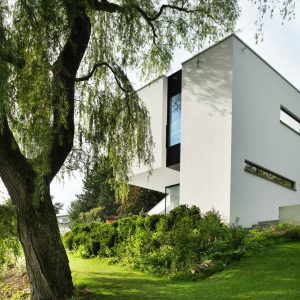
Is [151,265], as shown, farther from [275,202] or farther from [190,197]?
[275,202]

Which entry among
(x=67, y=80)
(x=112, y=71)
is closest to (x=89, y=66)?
(x=112, y=71)

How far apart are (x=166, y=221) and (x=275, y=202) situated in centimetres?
527

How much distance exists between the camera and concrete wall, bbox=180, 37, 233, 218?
47.3ft

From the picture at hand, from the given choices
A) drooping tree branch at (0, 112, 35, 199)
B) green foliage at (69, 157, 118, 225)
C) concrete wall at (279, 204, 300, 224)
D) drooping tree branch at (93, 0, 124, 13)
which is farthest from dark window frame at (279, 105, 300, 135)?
green foliage at (69, 157, 118, 225)

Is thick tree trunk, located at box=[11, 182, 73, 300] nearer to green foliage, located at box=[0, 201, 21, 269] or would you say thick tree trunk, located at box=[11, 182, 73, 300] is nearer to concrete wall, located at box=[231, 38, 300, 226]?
green foliage, located at box=[0, 201, 21, 269]

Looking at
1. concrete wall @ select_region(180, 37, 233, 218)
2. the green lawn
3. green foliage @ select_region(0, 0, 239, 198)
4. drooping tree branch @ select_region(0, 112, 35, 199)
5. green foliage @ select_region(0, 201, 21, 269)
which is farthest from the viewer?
concrete wall @ select_region(180, 37, 233, 218)

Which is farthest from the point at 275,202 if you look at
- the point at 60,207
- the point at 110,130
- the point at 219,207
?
the point at 60,207

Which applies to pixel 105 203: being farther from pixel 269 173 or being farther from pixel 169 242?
pixel 169 242

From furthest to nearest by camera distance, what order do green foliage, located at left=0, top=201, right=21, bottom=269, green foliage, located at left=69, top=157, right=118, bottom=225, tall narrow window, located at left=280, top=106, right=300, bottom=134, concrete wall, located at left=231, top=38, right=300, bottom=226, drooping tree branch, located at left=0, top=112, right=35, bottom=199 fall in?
green foliage, located at left=69, top=157, right=118, bottom=225
tall narrow window, located at left=280, top=106, right=300, bottom=134
concrete wall, located at left=231, top=38, right=300, bottom=226
green foliage, located at left=0, top=201, right=21, bottom=269
drooping tree branch, located at left=0, top=112, right=35, bottom=199

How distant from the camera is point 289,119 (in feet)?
60.2

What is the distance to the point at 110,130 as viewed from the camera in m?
10.8

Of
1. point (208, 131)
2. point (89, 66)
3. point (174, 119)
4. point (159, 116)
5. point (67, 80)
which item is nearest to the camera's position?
point (67, 80)

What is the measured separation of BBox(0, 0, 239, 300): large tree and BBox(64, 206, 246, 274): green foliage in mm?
1772

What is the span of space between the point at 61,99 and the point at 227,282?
4364 mm
